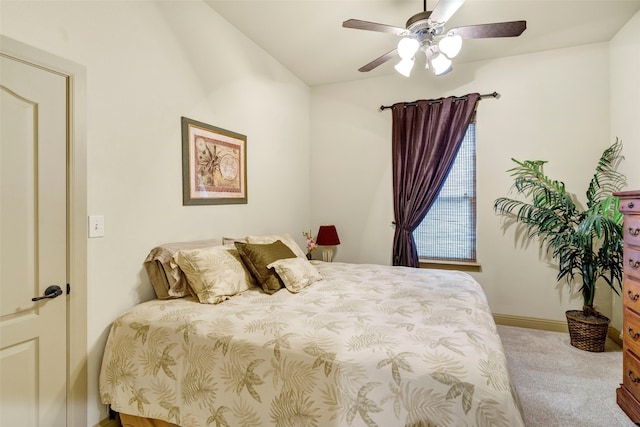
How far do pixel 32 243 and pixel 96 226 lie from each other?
11.2 inches

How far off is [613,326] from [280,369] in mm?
3493

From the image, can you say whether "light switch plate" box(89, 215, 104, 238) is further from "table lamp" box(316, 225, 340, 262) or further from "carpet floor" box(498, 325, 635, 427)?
"carpet floor" box(498, 325, 635, 427)

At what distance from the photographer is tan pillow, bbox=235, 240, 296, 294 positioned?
2.22 m

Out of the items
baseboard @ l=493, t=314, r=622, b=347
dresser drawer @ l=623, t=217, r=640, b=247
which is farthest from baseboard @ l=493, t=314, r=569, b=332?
dresser drawer @ l=623, t=217, r=640, b=247

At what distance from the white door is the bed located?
27 centimetres

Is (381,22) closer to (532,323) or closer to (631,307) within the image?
(631,307)

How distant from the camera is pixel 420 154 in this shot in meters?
3.65

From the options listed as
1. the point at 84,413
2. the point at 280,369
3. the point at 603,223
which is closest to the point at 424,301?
the point at 280,369

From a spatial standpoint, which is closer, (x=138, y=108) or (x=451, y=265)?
(x=138, y=108)

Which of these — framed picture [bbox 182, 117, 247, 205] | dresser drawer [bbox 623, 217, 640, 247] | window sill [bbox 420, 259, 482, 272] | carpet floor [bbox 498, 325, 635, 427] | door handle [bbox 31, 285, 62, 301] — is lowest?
carpet floor [bbox 498, 325, 635, 427]

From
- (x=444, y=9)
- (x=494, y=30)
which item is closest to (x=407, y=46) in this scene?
(x=444, y=9)

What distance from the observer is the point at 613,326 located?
9.87ft

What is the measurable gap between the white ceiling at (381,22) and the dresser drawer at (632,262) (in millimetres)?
2015

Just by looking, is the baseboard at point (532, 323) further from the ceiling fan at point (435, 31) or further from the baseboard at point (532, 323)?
the ceiling fan at point (435, 31)
